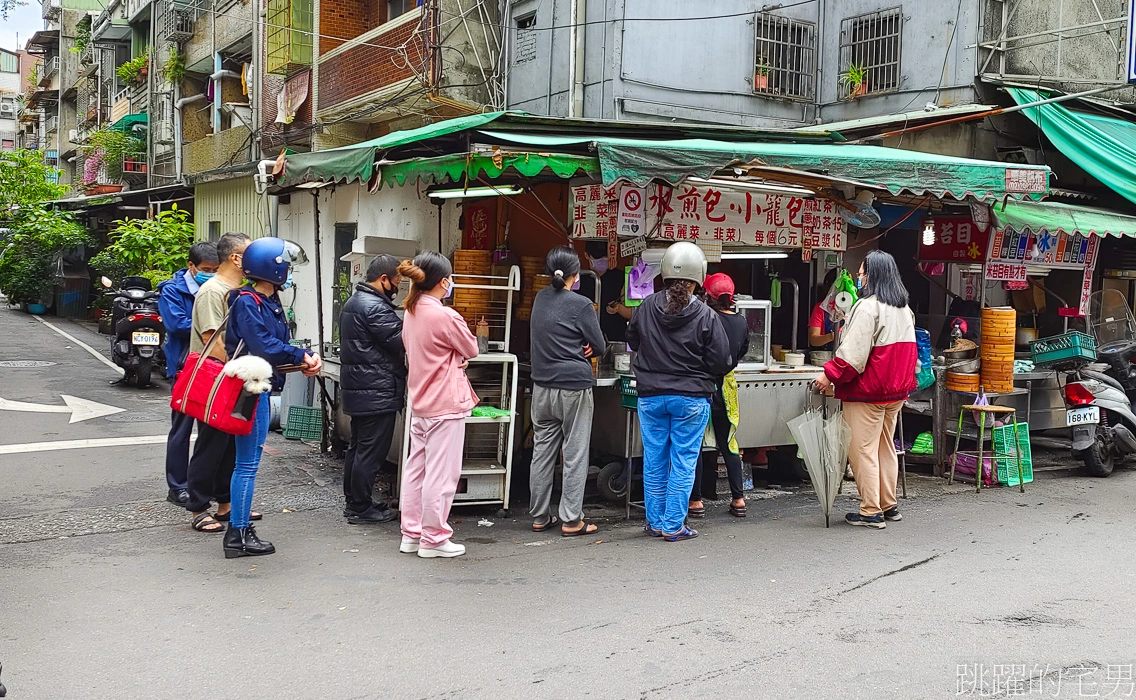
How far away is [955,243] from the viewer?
1018 centimetres

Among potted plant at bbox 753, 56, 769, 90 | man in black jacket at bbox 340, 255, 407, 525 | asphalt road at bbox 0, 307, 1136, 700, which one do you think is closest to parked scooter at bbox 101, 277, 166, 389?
asphalt road at bbox 0, 307, 1136, 700

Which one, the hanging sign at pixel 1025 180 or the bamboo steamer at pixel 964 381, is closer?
the hanging sign at pixel 1025 180

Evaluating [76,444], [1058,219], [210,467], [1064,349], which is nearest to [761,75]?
[1058,219]

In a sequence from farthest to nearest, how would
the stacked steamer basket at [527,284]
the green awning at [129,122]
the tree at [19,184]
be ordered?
the green awning at [129,122] < the tree at [19,184] < the stacked steamer basket at [527,284]

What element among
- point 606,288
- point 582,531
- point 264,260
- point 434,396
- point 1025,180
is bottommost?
point 582,531

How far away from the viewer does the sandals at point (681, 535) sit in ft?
21.3

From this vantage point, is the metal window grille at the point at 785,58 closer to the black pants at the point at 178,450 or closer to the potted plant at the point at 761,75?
the potted plant at the point at 761,75

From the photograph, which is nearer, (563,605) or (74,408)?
(563,605)

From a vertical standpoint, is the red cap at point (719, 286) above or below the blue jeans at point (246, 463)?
above

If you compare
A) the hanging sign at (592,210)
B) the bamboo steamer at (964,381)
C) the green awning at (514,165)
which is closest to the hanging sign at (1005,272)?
the bamboo steamer at (964,381)

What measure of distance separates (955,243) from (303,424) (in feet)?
22.1

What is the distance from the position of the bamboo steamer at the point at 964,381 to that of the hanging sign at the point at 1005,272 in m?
1.29

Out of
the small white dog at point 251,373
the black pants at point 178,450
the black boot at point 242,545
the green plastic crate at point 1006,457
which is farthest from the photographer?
the green plastic crate at point 1006,457

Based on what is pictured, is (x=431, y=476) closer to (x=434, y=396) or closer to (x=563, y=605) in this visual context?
(x=434, y=396)
